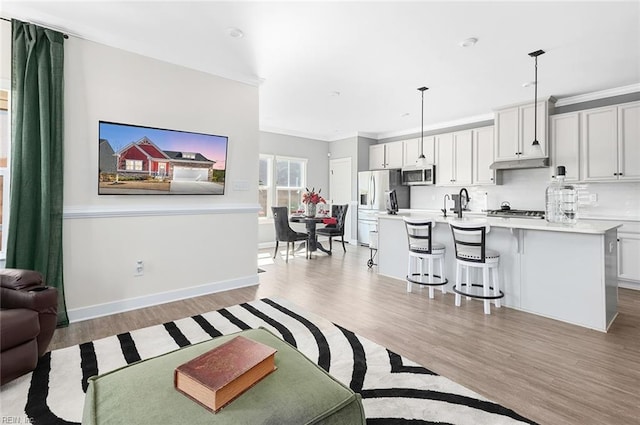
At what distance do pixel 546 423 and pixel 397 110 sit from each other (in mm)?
5062

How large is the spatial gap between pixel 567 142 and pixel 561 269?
107 inches

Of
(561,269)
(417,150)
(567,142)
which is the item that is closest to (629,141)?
(567,142)

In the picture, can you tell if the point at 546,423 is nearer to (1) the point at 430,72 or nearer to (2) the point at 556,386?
(2) the point at 556,386

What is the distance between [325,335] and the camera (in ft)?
8.93

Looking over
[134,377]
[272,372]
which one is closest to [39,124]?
[134,377]

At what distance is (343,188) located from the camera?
8039 mm

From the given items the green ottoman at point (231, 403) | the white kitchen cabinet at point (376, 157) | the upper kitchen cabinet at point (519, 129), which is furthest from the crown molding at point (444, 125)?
the green ottoman at point (231, 403)

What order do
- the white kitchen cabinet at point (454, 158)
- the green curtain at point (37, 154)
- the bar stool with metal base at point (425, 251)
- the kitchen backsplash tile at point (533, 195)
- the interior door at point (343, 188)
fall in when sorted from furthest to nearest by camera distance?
1. the interior door at point (343, 188)
2. the white kitchen cabinet at point (454, 158)
3. the kitchen backsplash tile at point (533, 195)
4. the bar stool with metal base at point (425, 251)
5. the green curtain at point (37, 154)

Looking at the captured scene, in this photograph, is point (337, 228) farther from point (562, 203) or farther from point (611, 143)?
point (611, 143)

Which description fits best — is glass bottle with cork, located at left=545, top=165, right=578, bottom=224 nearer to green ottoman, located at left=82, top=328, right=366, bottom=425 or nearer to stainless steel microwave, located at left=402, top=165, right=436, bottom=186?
stainless steel microwave, located at left=402, top=165, right=436, bottom=186

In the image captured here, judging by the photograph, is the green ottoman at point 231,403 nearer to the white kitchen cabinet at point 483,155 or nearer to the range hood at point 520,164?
the range hood at point 520,164

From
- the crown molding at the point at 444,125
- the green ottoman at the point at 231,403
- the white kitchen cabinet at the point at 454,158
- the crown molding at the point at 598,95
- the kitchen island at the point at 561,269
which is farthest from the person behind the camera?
the white kitchen cabinet at the point at 454,158

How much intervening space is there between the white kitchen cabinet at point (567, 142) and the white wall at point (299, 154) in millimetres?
4816

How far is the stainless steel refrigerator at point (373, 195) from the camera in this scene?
7.16 metres
